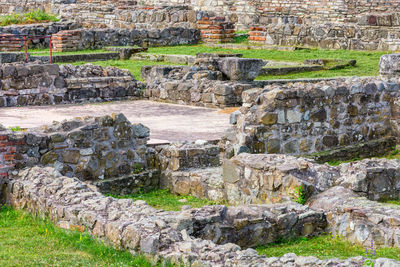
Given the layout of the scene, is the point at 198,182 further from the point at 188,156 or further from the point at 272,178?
the point at 272,178

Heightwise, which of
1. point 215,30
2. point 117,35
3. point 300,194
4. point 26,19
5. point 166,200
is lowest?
point 166,200

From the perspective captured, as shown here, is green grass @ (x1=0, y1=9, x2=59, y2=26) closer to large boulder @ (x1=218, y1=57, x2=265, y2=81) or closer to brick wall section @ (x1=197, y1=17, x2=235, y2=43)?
brick wall section @ (x1=197, y1=17, x2=235, y2=43)

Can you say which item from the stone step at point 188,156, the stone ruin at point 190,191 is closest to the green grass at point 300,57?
the stone step at point 188,156

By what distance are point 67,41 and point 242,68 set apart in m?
8.82

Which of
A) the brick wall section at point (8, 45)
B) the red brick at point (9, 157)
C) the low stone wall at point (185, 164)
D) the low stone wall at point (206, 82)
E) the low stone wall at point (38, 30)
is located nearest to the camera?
the red brick at point (9, 157)

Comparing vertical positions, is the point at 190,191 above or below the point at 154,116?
below

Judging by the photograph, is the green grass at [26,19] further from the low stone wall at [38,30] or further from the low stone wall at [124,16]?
the low stone wall at [38,30]

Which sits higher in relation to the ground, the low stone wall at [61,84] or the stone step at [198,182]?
the low stone wall at [61,84]

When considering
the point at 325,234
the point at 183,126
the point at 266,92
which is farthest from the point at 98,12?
the point at 325,234

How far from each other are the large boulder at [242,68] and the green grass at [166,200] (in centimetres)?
581

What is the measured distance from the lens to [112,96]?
49.1 ft

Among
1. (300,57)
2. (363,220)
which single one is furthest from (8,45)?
(363,220)

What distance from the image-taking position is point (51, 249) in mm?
6059

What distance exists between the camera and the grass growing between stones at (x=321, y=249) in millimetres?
6023
